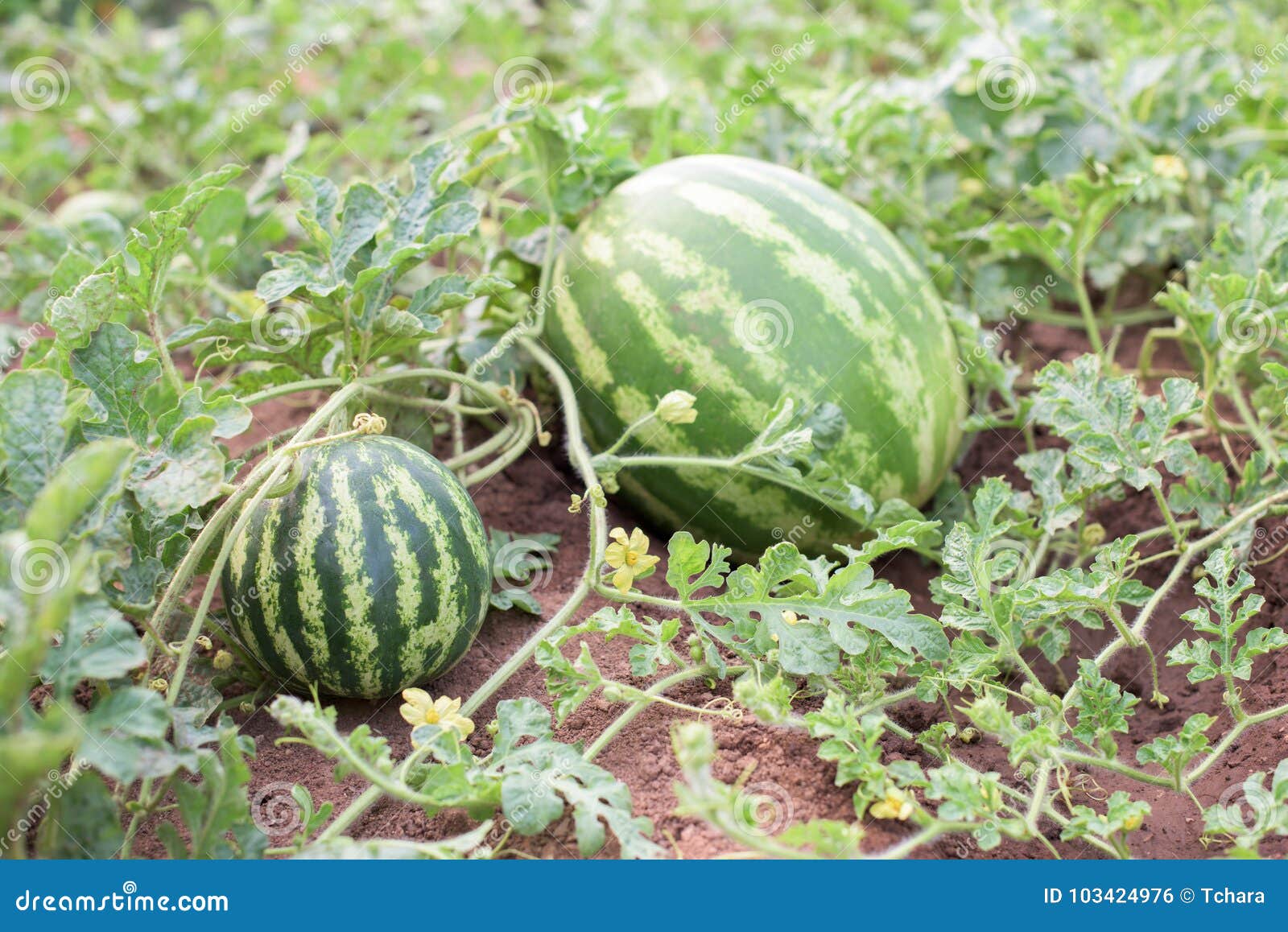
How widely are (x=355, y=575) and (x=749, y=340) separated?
37.0 inches

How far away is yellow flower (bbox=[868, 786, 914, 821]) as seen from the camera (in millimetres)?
1670

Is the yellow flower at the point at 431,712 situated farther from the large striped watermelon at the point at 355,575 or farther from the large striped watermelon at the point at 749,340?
the large striped watermelon at the point at 749,340

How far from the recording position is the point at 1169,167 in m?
3.02

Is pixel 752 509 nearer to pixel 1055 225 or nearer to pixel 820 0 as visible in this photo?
pixel 1055 225

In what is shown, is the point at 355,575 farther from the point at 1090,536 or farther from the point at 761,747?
the point at 1090,536

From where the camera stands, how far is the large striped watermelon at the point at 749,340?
2.38m

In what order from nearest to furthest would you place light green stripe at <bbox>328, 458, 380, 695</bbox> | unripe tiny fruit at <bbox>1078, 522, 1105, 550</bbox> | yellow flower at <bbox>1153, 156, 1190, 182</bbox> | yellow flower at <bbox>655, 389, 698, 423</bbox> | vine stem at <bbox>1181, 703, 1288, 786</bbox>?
vine stem at <bbox>1181, 703, 1288, 786</bbox>, light green stripe at <bbox>328, 458, 380, 695</bbox>, yellow flower at <bbox>655, 389, 698, 423</bbox>, unripe tiny fruit at <bbox>1078, 522, 1105, 550</bbox>, yellow flower at <bbox>1153, 156, 1190, 182</bbox>

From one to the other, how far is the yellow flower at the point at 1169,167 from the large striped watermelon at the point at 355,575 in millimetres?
2096

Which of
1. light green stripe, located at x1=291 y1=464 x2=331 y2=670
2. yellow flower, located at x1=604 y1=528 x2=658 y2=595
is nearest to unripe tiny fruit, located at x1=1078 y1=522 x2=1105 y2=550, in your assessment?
yellow flower, located at x1=604 y1=528 x2=658 y2=595

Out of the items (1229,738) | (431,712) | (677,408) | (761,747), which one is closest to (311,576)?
(431,712)

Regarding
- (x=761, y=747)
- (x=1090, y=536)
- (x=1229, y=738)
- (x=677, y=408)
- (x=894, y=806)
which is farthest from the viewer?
(x=1090, y=536)

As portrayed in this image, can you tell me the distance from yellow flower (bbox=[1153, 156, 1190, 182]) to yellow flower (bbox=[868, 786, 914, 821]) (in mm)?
2036

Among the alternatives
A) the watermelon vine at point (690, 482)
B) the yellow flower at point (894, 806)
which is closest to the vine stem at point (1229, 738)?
the watermelon vine at point (690, 482)

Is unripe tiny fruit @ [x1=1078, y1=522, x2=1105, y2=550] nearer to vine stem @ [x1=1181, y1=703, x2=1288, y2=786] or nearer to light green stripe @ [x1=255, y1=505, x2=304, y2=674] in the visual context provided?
vine stem @ [x1=1181, y1=703, x2=1288, y2=786]
